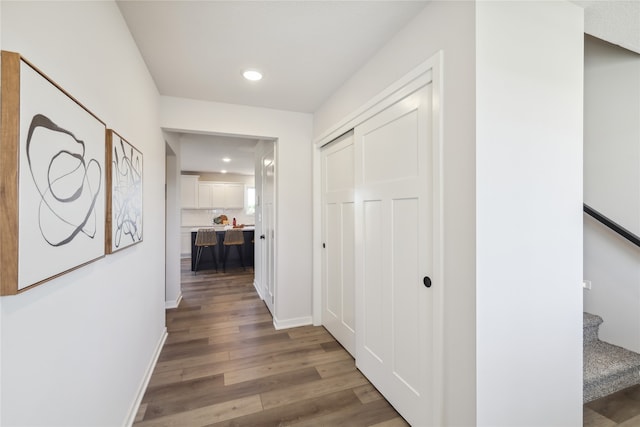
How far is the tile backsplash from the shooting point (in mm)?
7750

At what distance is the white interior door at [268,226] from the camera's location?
3291 millimetres

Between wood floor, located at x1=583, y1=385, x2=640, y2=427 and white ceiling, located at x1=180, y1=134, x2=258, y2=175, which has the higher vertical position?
white ceiling, located at x1=180, y1=134, x2=258, y2=175

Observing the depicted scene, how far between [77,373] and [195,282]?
4.02 metres

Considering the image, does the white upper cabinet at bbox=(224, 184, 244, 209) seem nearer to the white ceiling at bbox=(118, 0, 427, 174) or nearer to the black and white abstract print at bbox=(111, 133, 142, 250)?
the white ceiling at bbox=(118, 0, 427, 174)

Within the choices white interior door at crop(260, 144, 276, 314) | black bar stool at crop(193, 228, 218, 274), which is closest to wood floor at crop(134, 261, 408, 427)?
white interior door at crop(260, 144, 276, 314)

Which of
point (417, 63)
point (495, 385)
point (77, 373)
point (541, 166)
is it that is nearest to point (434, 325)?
point (495, 385)

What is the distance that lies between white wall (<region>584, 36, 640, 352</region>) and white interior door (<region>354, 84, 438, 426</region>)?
5.52ft

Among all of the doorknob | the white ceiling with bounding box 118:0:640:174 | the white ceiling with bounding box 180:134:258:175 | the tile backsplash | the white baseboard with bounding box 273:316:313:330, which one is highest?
the white ceiling with bounding box 180:134:258:175

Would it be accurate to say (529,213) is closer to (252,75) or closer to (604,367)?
(604,367)

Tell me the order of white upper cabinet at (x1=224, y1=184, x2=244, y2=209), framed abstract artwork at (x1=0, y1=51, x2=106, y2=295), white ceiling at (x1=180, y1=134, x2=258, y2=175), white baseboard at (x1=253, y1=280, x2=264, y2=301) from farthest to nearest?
white upper cabinet at (x1=224, y1=184, x2=244, y2=209) < white ceiling at (x1=180, y1=134, x2=258, y2=175) < white baseboard at (x1=253, y1=280, x2=264, y2=301) < framed abstract artwork at (x1=0, y1=51, x2=106, y2=295)

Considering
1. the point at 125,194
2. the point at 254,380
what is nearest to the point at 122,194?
the point at 125,194

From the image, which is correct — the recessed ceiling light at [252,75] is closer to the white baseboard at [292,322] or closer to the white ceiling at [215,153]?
the white ceiling at [215,153]

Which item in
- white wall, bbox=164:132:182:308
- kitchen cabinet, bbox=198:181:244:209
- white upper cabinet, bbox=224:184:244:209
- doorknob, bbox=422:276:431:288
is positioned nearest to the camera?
doorknob, bbox=422:276:431:288

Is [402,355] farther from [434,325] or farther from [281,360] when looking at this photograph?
[281,360]
